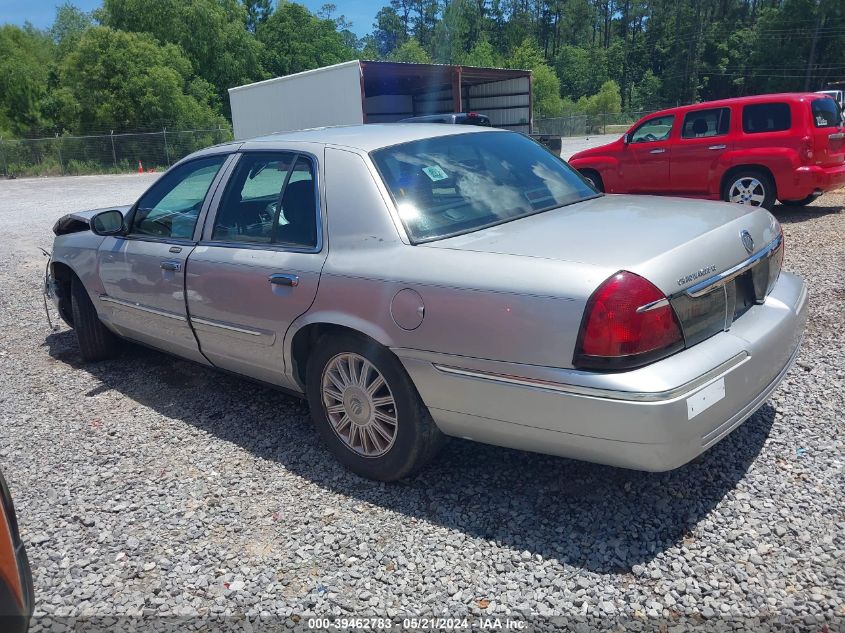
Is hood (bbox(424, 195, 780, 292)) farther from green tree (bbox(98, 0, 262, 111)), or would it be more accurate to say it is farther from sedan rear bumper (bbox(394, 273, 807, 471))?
green tree (bbox(98, 0, 262, 111))

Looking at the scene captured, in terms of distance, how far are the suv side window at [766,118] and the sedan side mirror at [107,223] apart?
862 cm

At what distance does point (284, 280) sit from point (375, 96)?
27890 mm

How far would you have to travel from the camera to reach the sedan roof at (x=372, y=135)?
363cm

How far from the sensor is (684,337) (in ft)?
8.71

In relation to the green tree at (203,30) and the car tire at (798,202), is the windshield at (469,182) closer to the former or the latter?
the car tire at (798,202)

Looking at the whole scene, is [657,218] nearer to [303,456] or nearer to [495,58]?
[303,456]

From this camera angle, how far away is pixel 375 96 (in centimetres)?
2973

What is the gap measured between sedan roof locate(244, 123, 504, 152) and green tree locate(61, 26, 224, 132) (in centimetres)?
4086

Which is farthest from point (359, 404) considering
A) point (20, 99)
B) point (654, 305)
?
point (20, 99)

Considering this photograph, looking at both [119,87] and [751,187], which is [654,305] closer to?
[751,187]

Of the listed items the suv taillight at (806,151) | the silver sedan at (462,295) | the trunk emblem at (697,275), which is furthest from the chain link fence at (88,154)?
the trunk emblem at (697,275)

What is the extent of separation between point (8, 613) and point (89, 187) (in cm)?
2779

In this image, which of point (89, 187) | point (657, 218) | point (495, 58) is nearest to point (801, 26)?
point (495, 58)

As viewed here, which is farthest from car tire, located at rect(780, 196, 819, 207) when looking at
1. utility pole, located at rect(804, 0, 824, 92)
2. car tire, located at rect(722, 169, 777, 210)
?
utility pole, located at rect(804, 0, 824, 92)
